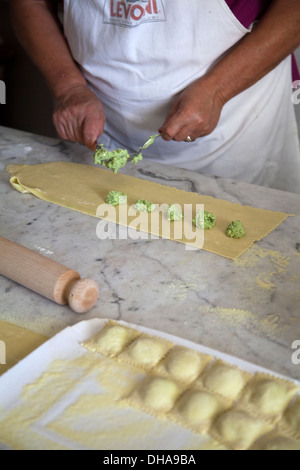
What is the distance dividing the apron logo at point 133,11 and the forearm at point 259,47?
247mm

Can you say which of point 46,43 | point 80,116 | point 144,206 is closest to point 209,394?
point 144,206

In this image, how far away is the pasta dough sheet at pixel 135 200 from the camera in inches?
49.8

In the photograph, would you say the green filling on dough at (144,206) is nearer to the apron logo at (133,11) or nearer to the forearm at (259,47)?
the forearm at (259,47)

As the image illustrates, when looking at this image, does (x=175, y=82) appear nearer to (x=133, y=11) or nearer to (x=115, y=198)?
(x=133, y=11)

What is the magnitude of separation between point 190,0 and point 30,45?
64 centimetres

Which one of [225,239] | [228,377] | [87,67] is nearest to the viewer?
[228,377]

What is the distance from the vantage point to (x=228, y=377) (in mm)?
803

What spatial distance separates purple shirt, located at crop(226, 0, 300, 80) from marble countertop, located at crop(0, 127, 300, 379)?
1.97ft

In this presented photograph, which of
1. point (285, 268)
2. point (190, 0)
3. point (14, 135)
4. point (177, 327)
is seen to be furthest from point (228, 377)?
point (14, 135)

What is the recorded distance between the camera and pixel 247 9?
167 centimetres

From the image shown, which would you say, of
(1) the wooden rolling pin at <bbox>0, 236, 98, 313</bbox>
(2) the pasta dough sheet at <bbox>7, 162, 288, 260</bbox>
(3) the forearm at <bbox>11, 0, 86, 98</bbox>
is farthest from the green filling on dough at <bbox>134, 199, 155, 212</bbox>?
(3) the forearm at <bbox>11, 0, 86, 98</bbox>

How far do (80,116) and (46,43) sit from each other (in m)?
0.41

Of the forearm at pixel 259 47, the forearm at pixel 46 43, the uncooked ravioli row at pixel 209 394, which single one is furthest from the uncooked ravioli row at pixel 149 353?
the forearm at pixel 46 43
